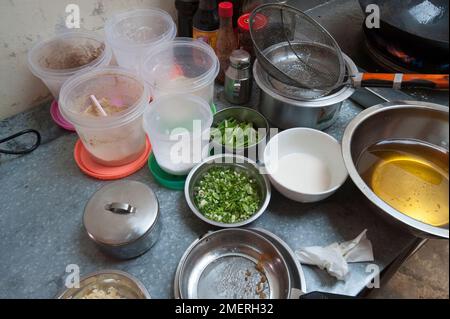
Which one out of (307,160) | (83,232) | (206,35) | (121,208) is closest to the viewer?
(121,208)

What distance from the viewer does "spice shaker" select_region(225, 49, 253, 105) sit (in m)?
0.91

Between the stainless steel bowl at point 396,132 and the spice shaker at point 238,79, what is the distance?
335 mm

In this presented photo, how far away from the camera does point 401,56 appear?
88cm

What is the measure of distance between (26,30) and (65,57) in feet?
0.35

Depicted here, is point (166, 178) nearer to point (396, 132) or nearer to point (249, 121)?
point (249, 121)

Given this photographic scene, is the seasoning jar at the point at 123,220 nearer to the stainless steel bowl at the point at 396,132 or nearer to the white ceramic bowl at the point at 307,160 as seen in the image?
the white ceramic bowl at the point at 307,160

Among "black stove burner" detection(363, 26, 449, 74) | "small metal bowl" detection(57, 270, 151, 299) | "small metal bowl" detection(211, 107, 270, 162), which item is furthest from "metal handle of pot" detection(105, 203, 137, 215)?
"black stove burner" detection(363, 26, 449, 74)

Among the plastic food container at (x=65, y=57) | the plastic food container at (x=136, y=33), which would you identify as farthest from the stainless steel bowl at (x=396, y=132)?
the plastic food container at (x=65, y=57)

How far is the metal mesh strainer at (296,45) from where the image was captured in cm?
93

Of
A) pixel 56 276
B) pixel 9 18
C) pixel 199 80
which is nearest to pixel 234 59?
pixel 199 80

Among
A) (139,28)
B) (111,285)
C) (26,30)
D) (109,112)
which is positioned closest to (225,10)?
(139,28)
